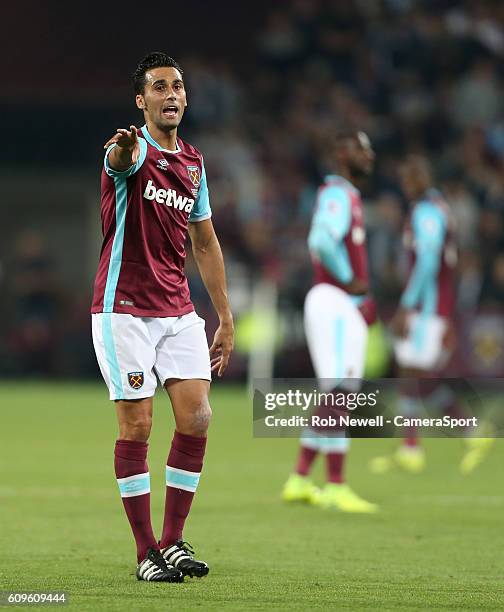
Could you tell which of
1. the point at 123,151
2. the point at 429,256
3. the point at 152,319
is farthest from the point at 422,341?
the point at 123,151

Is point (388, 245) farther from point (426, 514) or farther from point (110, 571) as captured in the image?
point (110, 571)

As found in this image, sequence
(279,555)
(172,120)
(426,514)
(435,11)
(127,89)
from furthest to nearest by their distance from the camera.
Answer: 1. (127,89)
2. (435,11)
3. (426,514)
4. (279,555)
5. (172,120)

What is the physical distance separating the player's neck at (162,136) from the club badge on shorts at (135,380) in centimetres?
107

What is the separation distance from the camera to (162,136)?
688cm

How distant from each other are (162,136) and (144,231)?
1.51 feet

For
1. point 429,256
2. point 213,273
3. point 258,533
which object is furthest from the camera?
point 429,256

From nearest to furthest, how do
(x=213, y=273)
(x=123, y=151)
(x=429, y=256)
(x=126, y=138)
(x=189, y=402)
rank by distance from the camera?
(x=126, y=138)
(x=123, y=151)
(x=189, y=402)
(x=213, y=273)
(x=429, y=256)

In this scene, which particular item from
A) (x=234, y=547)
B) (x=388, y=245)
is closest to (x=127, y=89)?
(x=388, y=245)

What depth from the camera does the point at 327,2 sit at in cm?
2444

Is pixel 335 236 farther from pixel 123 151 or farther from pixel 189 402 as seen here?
pixel 123 151

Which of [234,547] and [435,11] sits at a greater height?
[435,11]

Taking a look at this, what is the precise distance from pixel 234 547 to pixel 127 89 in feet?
58.4

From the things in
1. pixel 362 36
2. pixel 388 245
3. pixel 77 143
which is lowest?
pixel 388 245

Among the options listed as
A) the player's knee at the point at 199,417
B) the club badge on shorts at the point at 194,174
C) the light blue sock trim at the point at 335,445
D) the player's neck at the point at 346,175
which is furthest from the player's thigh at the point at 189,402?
the player's neck at the point at 346,175
